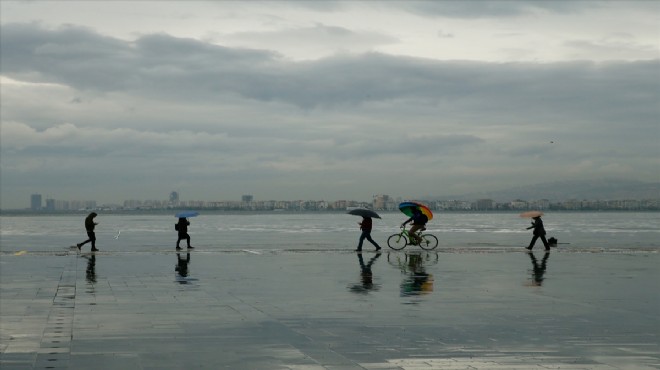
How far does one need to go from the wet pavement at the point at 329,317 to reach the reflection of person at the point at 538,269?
0.08 meters

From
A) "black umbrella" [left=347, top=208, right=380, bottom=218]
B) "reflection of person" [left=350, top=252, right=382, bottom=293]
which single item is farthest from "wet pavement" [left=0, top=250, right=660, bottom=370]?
"black umbrella" [left=347, top=208, right=380, bottom=218]

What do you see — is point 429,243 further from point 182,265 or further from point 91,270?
point 91,270

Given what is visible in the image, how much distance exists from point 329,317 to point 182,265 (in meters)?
14.5

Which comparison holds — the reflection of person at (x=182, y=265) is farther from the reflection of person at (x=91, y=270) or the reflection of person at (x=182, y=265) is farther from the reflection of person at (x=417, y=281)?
the reflection of person at (x=417, y=281)

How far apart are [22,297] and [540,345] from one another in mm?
10857

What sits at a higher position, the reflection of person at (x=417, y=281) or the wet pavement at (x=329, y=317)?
the wet pavement at (x=329, y=317)

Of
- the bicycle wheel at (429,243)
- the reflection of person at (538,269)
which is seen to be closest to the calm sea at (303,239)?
the bicycle wheel at (429,243)

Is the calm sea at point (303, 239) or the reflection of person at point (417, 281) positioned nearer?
the reflection of person at point (417, 281)

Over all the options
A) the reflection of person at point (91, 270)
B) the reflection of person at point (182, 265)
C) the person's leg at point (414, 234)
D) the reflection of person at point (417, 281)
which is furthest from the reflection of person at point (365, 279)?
the reflection of person at point (91, 270)

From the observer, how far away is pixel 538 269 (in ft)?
88.2

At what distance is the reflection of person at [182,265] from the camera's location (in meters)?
25.0

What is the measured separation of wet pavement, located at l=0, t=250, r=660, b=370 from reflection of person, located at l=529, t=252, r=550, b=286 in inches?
3.1

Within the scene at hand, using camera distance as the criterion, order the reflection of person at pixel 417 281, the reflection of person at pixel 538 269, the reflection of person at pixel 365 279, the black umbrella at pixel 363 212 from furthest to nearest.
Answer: the black umbrella at pixel 363 212
the reflection of person at pixel 538 269
the reflection of person at pixel 365 279
the reflection of person at pixel 417 281

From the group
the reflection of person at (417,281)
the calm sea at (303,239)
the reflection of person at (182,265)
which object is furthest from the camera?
the calm sea at (303,239)
